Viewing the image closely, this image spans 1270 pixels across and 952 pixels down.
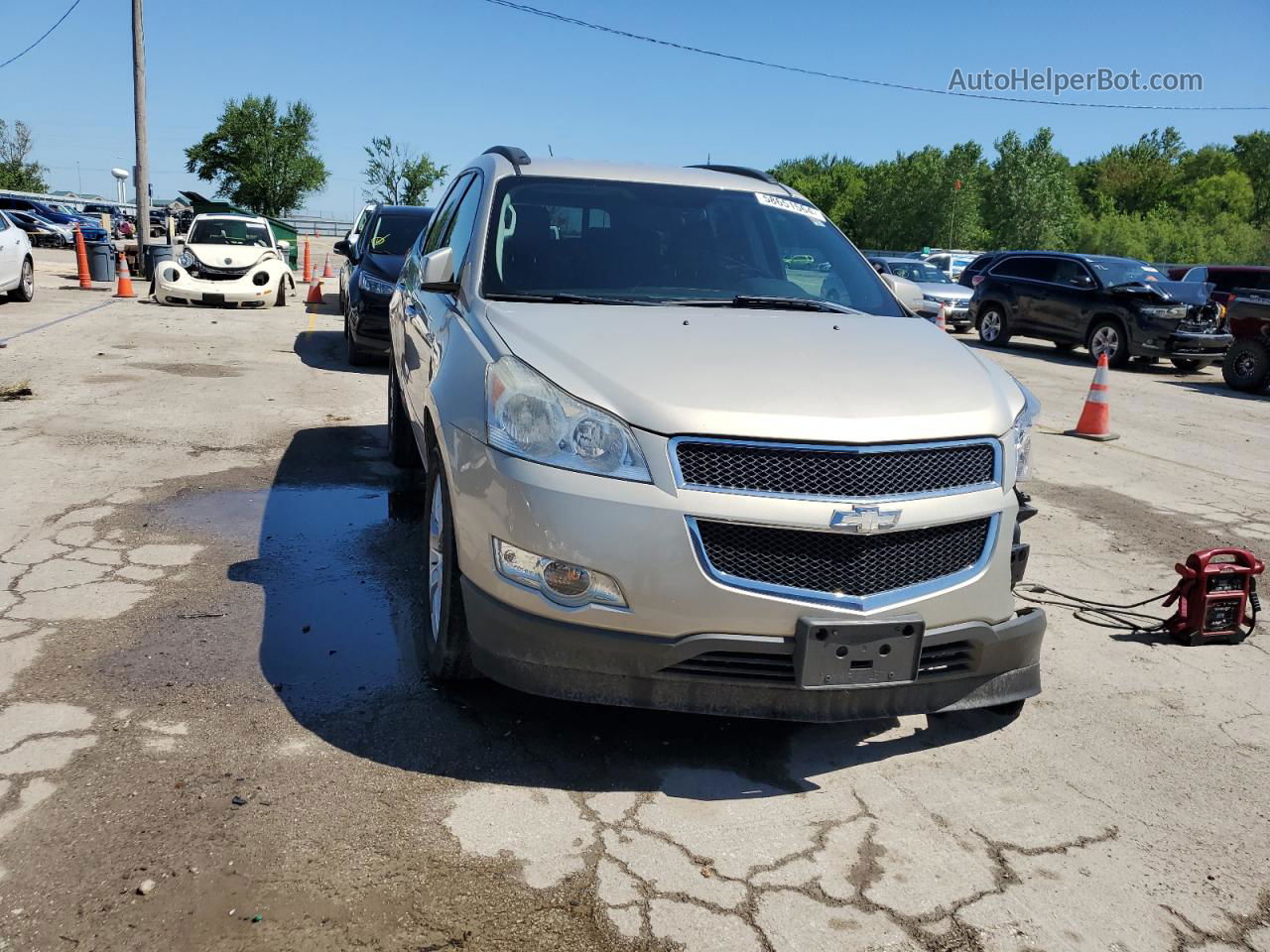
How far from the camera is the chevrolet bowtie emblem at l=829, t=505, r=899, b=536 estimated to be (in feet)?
9.55

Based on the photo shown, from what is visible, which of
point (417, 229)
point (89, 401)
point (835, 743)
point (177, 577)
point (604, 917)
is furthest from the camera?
point (417, 229)

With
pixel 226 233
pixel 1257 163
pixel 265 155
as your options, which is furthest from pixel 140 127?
pixel 1257 163

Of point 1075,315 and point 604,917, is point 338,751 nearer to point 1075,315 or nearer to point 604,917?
point 604,917

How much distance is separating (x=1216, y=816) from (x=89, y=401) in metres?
8.73

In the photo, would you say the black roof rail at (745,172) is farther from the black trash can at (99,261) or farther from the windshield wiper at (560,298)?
the black trash can at (99,261)

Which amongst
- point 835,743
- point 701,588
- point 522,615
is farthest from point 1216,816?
point 522,615

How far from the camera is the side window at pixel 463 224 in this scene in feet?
14.1

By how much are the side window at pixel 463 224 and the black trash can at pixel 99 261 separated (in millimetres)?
19628

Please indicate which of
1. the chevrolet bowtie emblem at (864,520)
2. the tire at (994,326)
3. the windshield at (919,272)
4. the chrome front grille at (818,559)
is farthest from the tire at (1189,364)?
the chevrolet bowtie emblem at (864,520)

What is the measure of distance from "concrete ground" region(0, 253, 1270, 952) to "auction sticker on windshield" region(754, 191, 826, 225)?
7.35ft

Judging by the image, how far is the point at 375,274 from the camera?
1098cm

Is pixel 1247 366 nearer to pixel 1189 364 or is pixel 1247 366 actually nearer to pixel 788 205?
pixel 1189 364

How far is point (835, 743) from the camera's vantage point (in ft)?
11.8

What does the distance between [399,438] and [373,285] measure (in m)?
4.57
